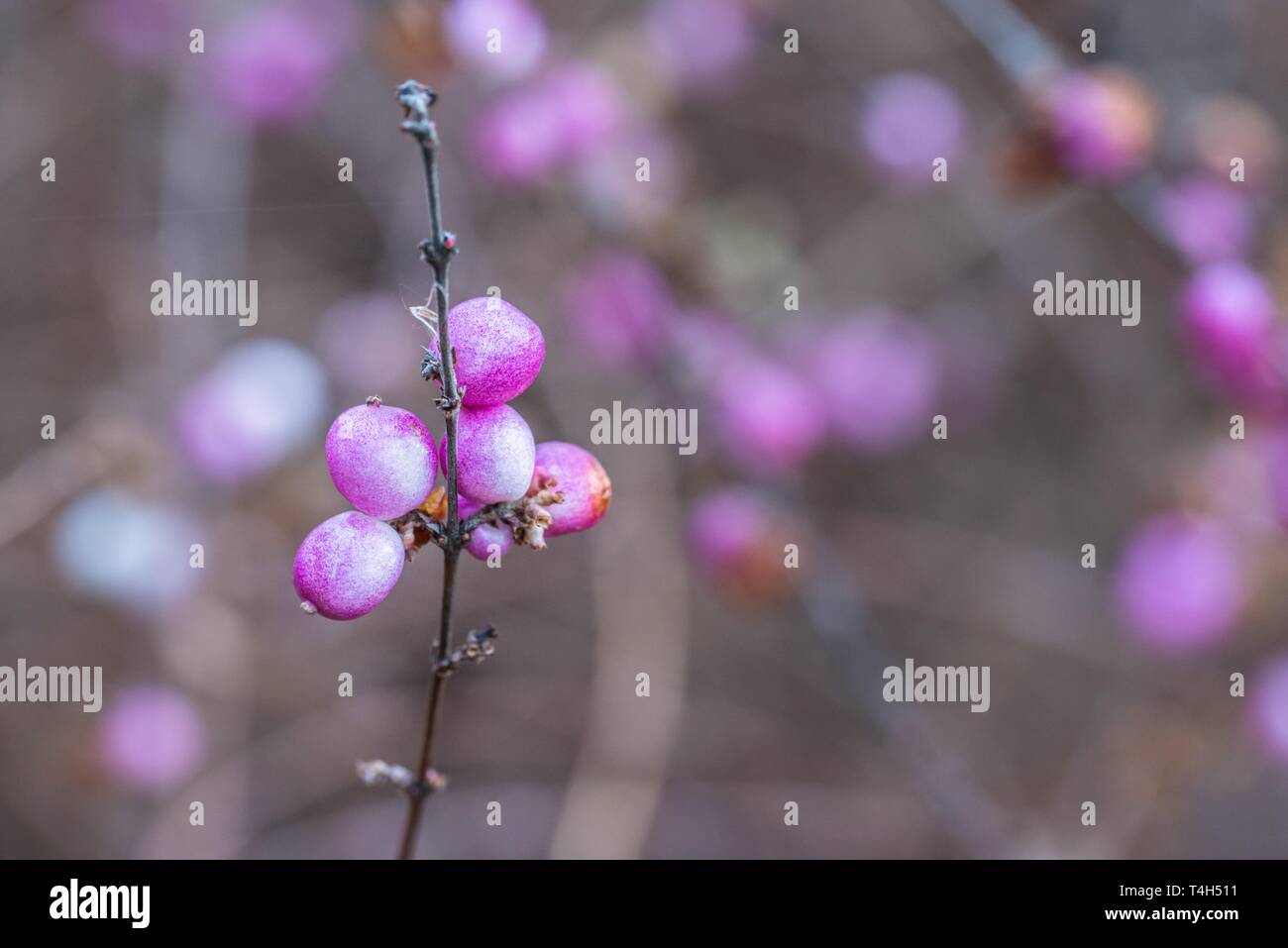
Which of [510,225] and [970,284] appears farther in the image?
[970,284]

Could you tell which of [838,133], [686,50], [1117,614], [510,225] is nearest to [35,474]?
[510,225]

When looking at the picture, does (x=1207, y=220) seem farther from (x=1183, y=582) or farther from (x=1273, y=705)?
(x=1273, y=705)

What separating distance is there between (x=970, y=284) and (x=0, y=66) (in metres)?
2.54

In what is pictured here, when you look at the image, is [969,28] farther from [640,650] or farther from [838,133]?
[640,650]

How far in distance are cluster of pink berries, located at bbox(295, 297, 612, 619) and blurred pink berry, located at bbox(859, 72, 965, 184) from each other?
1809 mm

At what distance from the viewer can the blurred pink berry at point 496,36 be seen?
148 centimetres

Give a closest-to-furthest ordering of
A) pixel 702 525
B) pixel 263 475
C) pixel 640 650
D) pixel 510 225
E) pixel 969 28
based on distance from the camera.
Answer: pixel 969 28, pixel 702 525, pixel 263 475, pixel 640 650, pixel 510 225

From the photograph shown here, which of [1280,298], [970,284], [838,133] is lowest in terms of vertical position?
[1280,298]

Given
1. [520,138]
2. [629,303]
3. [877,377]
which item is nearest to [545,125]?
[520,138]

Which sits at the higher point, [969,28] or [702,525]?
[969,28]

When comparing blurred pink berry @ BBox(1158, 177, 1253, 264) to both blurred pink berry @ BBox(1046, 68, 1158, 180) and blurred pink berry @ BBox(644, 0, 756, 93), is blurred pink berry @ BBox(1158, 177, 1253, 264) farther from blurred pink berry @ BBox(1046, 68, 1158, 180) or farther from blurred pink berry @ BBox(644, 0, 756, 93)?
blurred pink berry @ BBox(644, 0, 756, 93)

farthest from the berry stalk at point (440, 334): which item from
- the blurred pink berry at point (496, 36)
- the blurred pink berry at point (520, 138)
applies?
the blurred pink berry at point (520, 138)

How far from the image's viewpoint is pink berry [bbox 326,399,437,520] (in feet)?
2.09

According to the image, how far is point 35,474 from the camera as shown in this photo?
1.66 metres
